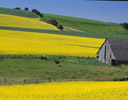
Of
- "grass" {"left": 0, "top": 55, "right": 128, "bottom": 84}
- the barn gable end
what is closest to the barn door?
the barn gable end

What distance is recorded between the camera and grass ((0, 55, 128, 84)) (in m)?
31.9

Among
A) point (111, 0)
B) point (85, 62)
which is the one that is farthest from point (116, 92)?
point (85, 62)

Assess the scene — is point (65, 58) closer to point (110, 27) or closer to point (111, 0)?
point (111, 0)

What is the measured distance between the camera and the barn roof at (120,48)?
150 feet

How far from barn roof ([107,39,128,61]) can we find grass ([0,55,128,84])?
4342 mm

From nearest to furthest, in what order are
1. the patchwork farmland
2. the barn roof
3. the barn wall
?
the patchwork farmland, the barn roof, the barn wall

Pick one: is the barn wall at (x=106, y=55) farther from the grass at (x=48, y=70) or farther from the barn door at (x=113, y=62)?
the grass at (x=48, y=70)

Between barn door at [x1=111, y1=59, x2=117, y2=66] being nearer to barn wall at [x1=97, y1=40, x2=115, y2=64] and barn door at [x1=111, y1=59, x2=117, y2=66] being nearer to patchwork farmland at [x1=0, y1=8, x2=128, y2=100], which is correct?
barn wall at [x1=97, y1=40, x2=115, y2=64]

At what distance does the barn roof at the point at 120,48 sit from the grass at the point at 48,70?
14.2 feet

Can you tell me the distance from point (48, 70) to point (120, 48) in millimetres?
16365

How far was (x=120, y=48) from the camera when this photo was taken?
157 ft

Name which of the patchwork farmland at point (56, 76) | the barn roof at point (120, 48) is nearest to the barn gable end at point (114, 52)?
the barn roof at point (120, 48)

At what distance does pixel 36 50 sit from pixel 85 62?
28.3 ft

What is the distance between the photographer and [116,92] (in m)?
20.2
